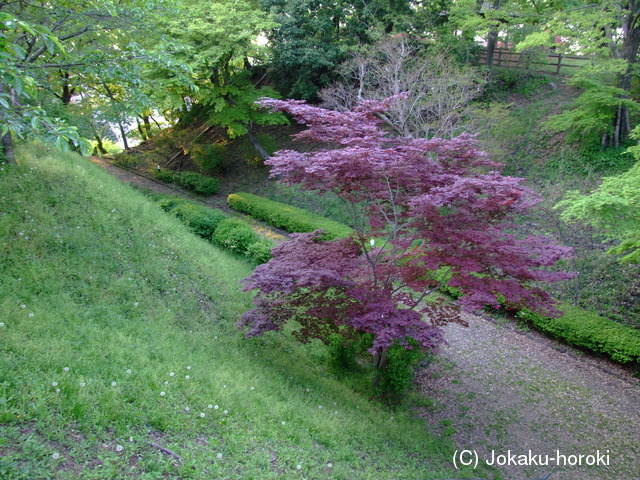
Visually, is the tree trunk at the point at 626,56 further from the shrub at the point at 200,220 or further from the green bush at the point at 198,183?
the green bush at the point at 198,183

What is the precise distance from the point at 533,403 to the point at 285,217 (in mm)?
8066

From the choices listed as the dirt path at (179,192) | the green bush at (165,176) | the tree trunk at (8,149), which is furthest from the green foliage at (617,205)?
the green bush at (165,176)

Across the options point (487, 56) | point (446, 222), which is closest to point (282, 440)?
point (446, 222)

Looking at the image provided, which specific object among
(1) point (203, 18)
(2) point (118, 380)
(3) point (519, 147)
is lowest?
(2) point (118, 380)

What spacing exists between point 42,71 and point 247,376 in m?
5.24

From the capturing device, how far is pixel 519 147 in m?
13.6

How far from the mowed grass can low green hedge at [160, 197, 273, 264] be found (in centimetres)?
176

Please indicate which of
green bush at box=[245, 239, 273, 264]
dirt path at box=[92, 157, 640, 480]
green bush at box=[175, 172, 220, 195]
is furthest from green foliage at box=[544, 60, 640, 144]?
green bush at box=[175, 172, 220, 195]

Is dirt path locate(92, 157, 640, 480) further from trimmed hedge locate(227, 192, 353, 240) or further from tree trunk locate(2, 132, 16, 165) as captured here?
tree trunk locate(2, 132, 16, 165)

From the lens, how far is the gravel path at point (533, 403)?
16.6 feet

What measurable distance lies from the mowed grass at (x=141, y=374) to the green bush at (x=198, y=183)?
8021mm

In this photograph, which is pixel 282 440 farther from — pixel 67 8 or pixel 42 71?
pixel 67 8

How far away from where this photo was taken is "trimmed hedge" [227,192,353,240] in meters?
11.2

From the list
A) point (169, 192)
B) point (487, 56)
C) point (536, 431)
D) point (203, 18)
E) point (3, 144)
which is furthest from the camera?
point (487, 56)
